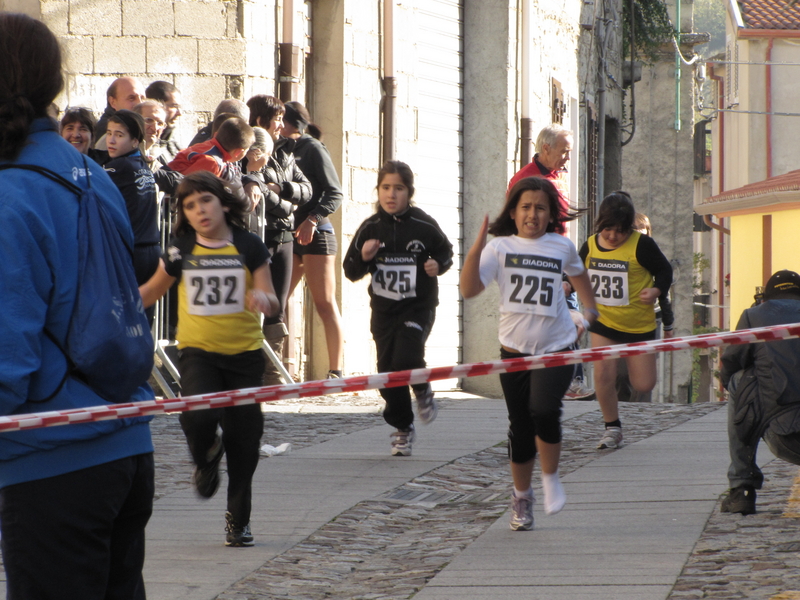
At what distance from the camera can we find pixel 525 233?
18.7 feet

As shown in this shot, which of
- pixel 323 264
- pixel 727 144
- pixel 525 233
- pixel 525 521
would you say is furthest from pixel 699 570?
pixel 727 144

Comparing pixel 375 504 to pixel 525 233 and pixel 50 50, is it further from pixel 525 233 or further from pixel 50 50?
pixel 50 50

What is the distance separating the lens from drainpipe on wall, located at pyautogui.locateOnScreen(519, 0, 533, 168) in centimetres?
1420

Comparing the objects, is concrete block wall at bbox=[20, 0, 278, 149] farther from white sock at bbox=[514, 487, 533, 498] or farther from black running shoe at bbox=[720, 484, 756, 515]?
black running shoe at bbox=[720, 484, 756, 515]

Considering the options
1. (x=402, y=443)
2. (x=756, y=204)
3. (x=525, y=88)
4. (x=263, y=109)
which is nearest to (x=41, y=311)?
(x=402, y=443)

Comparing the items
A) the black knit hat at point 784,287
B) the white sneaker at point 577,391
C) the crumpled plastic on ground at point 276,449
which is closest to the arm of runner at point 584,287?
the black knit hat at point 784,287

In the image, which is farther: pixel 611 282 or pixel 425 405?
pixel 611 282

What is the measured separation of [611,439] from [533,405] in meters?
2.58

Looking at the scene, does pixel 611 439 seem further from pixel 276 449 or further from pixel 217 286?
pixel 217 286

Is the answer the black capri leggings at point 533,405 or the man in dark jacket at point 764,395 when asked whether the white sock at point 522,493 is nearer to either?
the black capri leggings at point 533,405

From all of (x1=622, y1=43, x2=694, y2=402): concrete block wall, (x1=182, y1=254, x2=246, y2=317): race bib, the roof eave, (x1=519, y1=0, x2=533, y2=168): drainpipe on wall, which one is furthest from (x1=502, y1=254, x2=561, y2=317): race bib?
(x1=622, y1=43, x2=694, y2=402): concrete block wall

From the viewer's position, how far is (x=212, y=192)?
5199mm

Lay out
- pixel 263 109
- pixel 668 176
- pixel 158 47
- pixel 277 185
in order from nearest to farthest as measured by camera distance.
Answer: pixel 263 109, pixel 277 185, pixel 158 47, pixel 668 176

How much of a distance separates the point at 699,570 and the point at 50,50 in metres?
3.14
